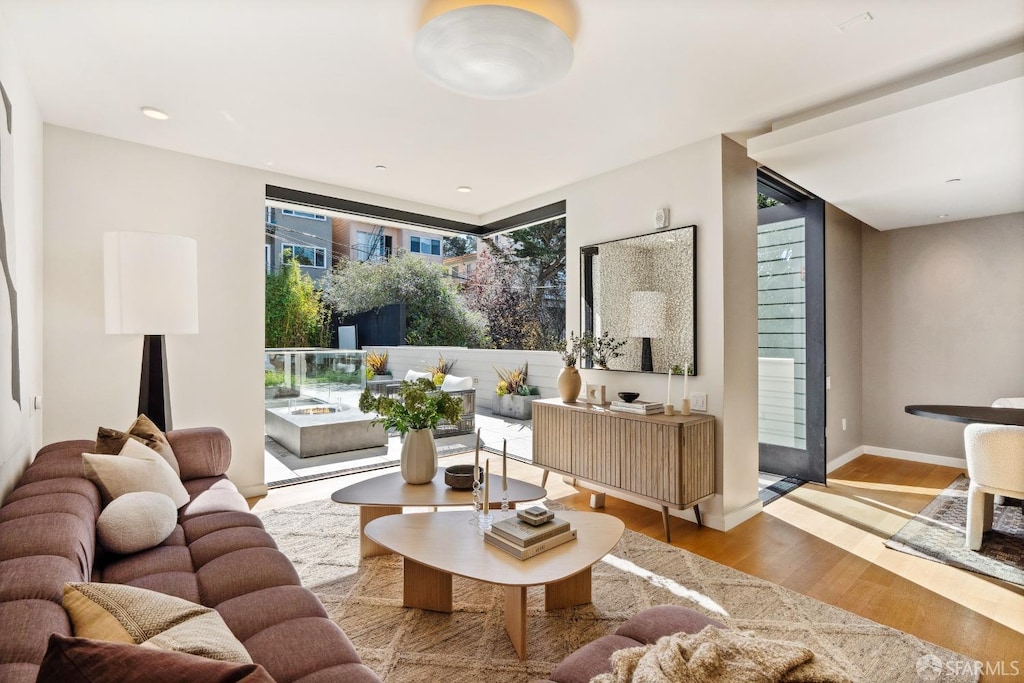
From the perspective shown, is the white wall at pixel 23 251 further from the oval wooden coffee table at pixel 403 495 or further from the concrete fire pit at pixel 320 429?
the concrete fire pit at pixel 320 429

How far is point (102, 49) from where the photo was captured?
2.26 m

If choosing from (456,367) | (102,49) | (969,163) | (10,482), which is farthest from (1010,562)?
(456,367)

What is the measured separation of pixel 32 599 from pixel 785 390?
4724 mm

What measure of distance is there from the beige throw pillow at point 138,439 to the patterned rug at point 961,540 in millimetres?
4016

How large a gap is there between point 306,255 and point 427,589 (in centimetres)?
772

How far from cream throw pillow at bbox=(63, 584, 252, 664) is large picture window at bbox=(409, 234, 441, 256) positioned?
9307 mm

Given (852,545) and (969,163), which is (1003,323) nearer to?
(969,163)

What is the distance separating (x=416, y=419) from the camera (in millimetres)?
2717

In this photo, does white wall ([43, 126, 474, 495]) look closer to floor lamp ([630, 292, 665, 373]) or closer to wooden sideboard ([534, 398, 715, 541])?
wooden sideboard ([534, 398, 715, 541])

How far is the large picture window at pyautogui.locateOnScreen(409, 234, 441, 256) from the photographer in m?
10.0

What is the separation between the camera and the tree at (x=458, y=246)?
912 centimetres

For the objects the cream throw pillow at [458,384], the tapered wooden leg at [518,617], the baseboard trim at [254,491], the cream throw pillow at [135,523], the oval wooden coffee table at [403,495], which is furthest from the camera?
the cream throw pillow at [458,384]

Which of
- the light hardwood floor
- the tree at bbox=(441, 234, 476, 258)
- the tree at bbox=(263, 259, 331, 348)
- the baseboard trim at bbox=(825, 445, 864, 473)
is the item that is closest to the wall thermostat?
the light hardwood floor

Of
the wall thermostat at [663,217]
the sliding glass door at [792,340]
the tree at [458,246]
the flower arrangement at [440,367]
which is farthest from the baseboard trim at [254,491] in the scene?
the tree at [458,246]
